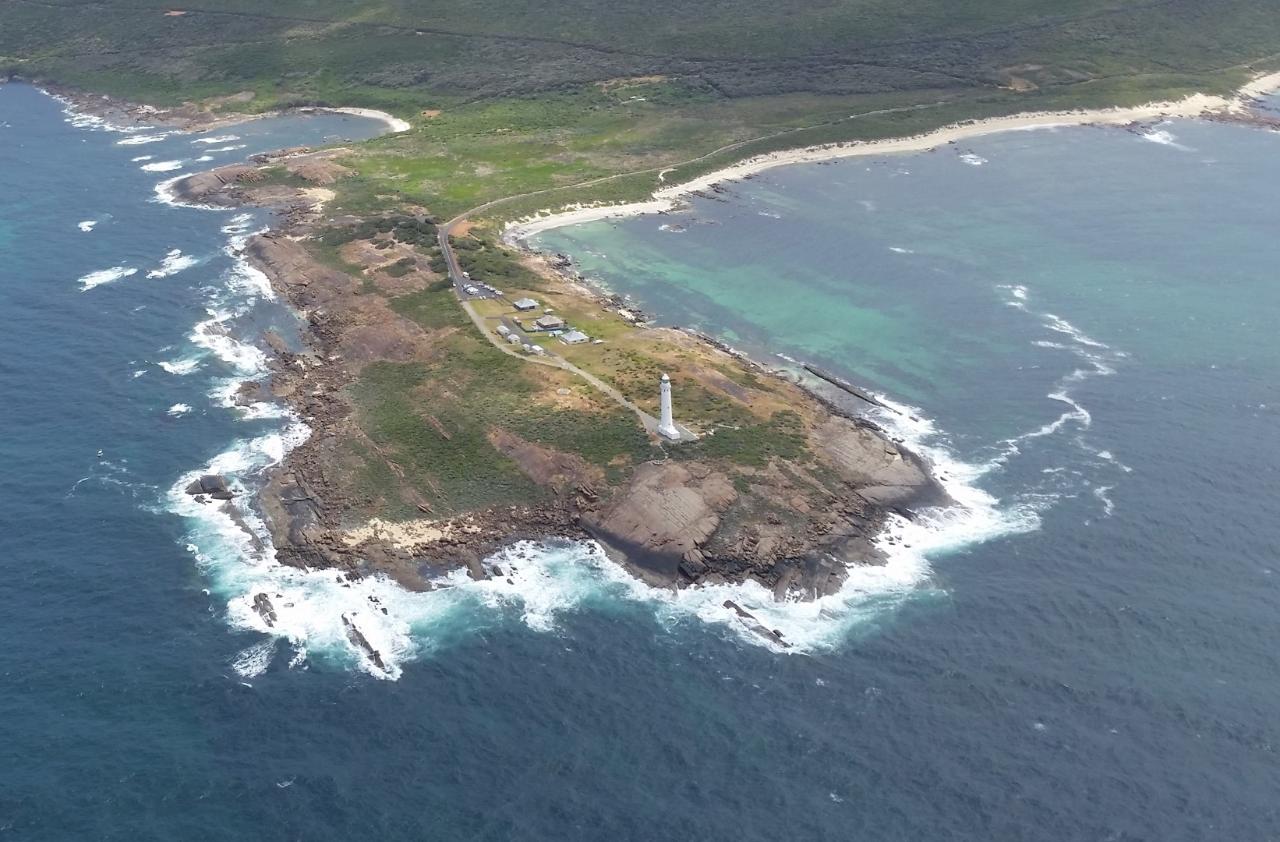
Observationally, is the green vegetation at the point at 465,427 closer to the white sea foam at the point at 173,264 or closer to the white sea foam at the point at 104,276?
the white sea foam at the point at 173,264

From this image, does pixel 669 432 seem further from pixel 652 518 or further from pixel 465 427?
pixel 465 427

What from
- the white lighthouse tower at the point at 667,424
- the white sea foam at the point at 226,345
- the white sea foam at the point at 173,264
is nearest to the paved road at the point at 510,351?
the white lighthouse tower at the point at 667,424

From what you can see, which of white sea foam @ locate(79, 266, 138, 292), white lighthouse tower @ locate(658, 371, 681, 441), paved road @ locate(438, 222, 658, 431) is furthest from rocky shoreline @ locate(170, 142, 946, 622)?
white sea foam @ locate(79, 266, 138, 292)

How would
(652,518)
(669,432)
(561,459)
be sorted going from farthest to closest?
(669,432)
(561,459)
(652,518)

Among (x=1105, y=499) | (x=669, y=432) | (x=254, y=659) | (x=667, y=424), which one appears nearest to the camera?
(x=254, y=659)

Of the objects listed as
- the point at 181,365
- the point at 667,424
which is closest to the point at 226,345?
the point at 181,365

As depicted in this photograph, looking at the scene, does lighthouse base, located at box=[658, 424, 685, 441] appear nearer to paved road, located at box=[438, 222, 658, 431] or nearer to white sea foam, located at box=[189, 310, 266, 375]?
paved road, located at box=[438, 222, 658, 431]
